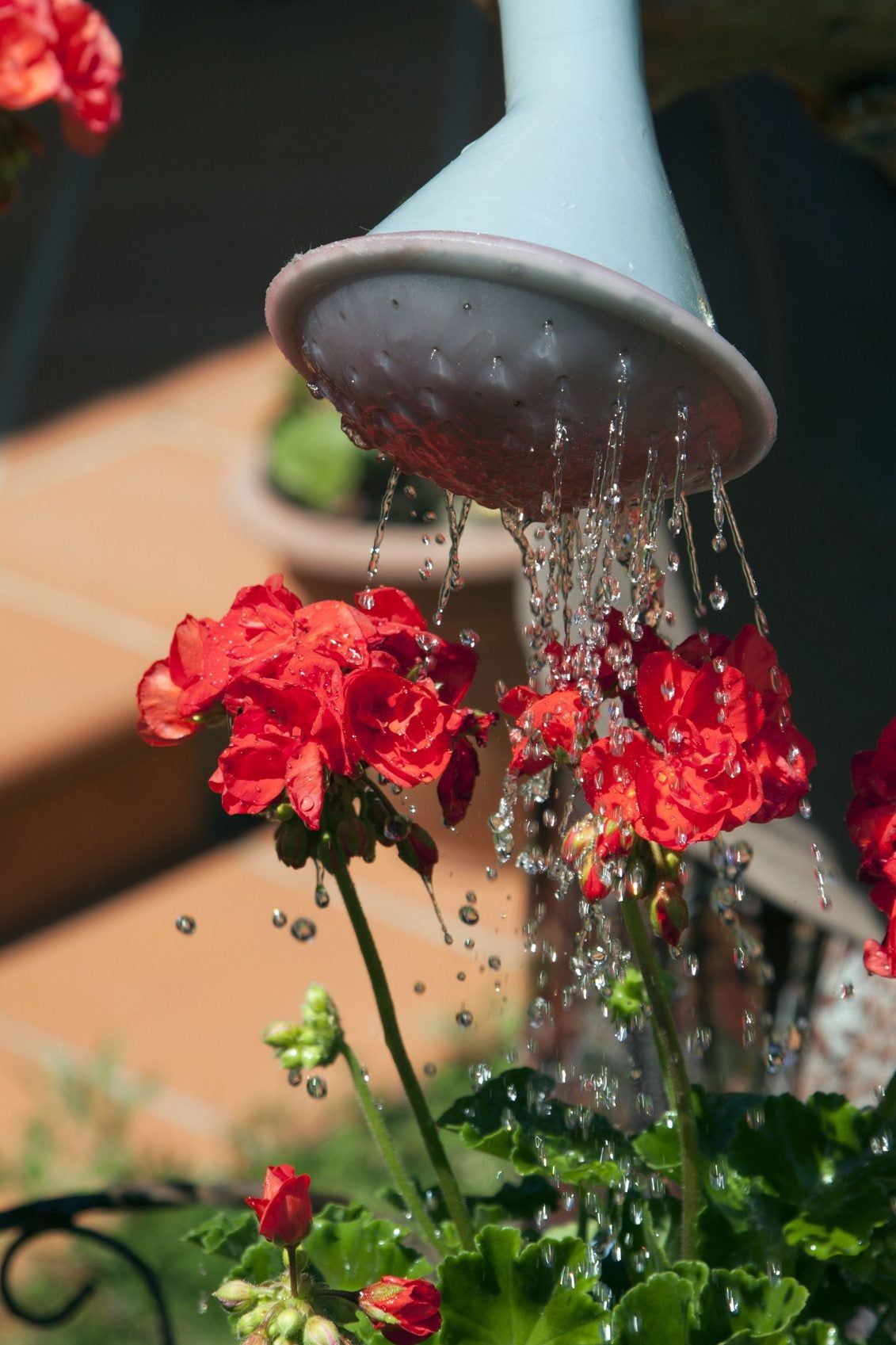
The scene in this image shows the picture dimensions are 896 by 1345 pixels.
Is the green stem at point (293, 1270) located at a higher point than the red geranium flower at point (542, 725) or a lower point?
lower

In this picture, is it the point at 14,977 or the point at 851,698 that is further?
the point at 14,977

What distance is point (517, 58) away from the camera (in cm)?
69

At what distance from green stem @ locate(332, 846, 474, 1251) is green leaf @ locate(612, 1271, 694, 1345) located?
10cm

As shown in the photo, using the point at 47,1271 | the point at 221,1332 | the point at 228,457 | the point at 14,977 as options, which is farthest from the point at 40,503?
the point at 221,1332

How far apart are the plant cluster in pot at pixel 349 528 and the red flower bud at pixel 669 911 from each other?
139 centimetres

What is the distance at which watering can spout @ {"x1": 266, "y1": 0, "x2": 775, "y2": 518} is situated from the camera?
0.56 metres

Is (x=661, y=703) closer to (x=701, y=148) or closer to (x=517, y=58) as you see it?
(x=517, y=58)

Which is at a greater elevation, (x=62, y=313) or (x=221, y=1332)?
(x=62, y=313)

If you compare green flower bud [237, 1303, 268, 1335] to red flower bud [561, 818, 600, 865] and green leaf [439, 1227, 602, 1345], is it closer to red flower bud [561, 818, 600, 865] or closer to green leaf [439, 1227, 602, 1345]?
green leaf [439, 1227, 602, 1345]

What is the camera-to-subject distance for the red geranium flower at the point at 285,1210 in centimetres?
60

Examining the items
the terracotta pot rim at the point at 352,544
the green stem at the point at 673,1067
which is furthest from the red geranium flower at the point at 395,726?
the terracotta pot rim at the point at 352,544

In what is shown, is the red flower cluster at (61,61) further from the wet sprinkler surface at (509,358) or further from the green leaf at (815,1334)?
the green leaf at (815,1334)

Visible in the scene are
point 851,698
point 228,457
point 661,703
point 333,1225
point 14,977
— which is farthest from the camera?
point 228,457

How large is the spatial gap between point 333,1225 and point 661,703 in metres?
0.30
